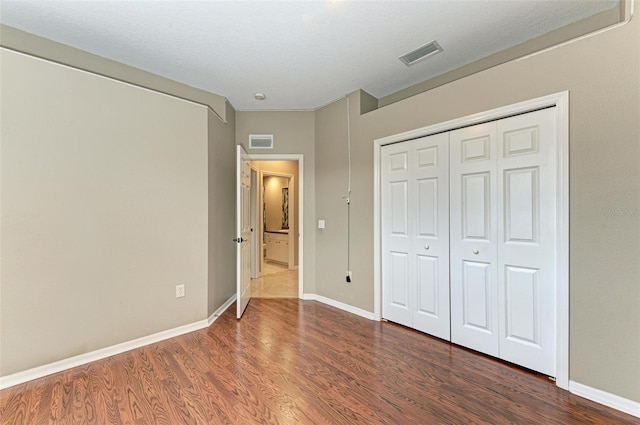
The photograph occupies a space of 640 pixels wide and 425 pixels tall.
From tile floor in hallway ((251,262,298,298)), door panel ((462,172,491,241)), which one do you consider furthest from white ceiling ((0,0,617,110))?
tile floor in hallway ((251,262,298,298))

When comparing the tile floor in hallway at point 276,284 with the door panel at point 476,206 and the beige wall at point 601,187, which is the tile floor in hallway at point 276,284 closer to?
the door panel at point 476,206

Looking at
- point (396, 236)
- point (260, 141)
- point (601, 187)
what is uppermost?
point (260, 141)

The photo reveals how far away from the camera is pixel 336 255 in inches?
145

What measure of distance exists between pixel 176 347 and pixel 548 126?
362 centimetres

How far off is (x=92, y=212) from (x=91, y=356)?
1225 millimetres

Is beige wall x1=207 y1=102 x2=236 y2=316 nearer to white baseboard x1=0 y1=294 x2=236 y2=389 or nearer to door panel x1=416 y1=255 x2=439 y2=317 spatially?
white baseboard x1=0 y1=294 x2=236 y2=389

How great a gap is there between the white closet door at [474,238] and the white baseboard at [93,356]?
268 cm

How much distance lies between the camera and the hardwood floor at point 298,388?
1.68m

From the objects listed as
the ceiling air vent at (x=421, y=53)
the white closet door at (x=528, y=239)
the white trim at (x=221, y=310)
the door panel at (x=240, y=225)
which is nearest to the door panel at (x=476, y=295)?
the white closet door at (x=528, y=239)

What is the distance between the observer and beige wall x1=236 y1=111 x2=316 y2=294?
3957mm

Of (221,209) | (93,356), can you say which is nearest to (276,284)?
(221,209)

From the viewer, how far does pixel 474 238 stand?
2471mm

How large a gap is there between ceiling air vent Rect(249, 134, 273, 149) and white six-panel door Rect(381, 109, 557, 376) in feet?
5.53

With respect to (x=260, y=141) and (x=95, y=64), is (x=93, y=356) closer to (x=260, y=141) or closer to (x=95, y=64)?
(x=95, y=64)
